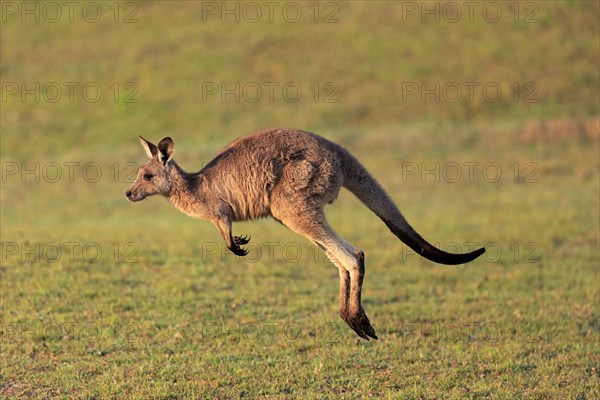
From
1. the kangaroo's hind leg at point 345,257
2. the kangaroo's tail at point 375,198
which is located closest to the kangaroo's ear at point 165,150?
the kangaroo's hind leg at point 345,257

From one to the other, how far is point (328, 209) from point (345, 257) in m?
10.4

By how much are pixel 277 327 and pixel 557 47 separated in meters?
19.3

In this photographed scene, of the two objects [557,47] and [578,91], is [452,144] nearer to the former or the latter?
[578,91]

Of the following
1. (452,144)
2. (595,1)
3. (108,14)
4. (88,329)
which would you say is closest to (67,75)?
(108,14)

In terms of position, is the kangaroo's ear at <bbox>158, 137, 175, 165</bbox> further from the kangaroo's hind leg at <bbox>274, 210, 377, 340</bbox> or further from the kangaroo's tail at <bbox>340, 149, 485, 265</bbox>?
the kangaroo's tail at <bbox>340, 149, 485, 265</bbox>

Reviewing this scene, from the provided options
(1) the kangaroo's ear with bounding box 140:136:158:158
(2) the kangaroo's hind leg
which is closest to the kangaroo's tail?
(2) the kangaroo's hind leg

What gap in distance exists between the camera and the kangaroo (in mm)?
7074

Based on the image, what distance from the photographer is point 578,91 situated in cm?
2402

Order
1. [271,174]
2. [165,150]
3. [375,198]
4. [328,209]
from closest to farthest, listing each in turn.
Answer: [165,150]
[271,174]
[375,198]
[328,209]

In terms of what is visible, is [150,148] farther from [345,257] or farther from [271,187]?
[345,257]

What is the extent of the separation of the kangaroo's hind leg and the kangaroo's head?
92 cm

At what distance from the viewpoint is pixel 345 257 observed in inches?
283

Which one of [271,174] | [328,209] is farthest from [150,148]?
[328,209]

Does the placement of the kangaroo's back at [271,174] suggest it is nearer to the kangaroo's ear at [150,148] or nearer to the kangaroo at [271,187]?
the kangaroo at [271,187]
